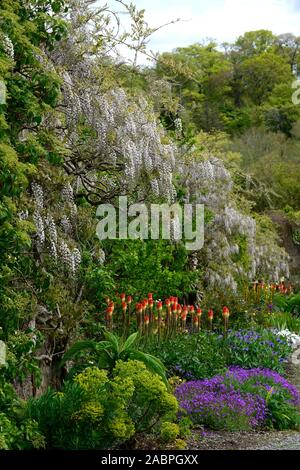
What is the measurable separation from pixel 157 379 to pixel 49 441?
0.90 metres

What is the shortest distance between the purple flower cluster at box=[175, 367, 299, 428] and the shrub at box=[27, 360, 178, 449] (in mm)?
778

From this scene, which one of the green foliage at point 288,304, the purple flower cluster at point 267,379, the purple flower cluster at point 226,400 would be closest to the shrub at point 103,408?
the purple flower cluster at point 226,400

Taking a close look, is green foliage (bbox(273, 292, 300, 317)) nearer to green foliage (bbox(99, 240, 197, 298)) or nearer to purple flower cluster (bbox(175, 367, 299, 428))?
green foliage (bbox(99, 240, 197, 298))

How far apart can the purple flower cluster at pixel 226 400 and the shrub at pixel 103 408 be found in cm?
78

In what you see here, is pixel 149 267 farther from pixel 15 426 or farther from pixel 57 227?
pixel 15 426

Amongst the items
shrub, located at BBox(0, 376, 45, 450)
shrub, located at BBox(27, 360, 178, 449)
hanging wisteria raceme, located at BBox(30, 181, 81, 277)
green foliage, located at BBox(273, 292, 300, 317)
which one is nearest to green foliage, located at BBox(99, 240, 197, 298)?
hanging wisteria raceme, located at BBox(30, 181, 81, 277)

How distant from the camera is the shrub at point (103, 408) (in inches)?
217

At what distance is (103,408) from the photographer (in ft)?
18.1

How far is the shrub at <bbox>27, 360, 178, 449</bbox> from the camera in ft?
18.1

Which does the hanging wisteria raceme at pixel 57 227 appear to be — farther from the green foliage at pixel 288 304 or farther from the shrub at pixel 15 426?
the green foliage at pixel 288 304

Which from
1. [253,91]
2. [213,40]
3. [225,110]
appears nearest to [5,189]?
[225,110]

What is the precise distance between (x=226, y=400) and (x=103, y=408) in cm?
159

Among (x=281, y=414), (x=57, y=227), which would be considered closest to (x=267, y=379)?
(x=281, y=414)

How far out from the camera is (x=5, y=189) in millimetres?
5328
